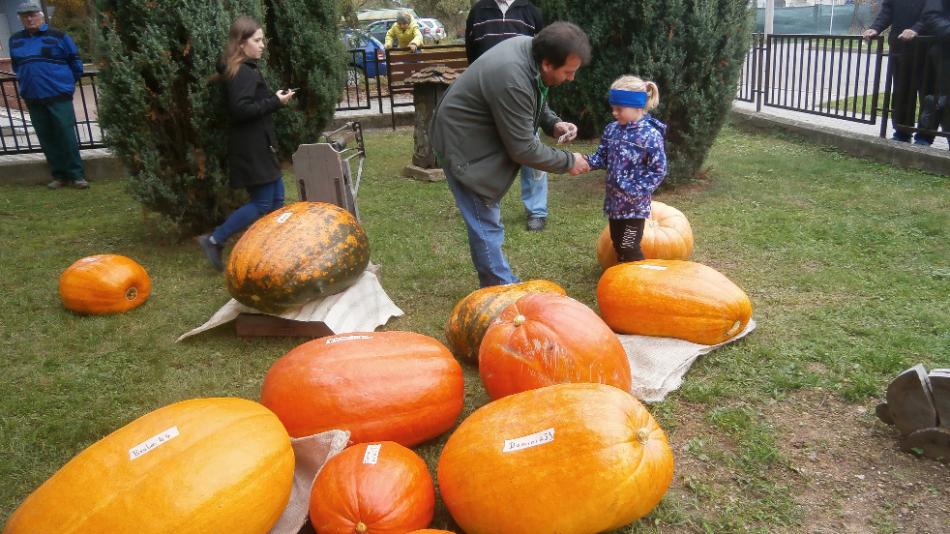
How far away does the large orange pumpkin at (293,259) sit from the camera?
163 inches

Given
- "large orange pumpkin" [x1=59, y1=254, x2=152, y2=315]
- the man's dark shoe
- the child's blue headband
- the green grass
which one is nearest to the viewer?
the green grass

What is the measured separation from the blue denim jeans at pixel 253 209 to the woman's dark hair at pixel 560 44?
9.21 ft

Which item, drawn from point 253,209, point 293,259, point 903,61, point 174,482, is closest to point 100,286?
point 253,209

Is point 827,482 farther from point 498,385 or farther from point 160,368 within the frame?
point 160,368

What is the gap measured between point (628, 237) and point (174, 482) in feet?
10.5

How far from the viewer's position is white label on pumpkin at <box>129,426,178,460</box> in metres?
2.23

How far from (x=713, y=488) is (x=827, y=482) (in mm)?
450

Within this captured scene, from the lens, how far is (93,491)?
6.98 feet

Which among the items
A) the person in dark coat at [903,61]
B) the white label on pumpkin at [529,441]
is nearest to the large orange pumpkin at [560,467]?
the white label on pumpkin at [529,441]

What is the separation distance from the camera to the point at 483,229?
4422 mm

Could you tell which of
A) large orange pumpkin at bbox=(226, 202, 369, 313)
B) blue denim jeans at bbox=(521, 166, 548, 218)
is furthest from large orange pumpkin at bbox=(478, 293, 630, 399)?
blue denim jeans at bbox=(521, 166, 548, 218)

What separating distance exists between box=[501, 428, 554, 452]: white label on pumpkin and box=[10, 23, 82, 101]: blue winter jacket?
27.0 feet

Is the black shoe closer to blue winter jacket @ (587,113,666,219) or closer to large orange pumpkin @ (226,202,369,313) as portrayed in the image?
large orange pumpkin @ (226,202,369,313)

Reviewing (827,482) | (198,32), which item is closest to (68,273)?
(198,32)
